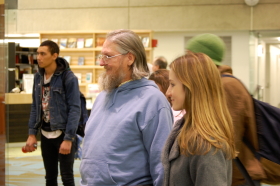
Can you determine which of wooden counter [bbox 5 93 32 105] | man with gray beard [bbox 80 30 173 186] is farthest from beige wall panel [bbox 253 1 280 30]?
man with gray beard [bbox 80 30 173 186]

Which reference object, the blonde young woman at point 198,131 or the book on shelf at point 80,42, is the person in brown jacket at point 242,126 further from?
the book on shelf at point 80,42

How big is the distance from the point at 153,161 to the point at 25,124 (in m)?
8.02

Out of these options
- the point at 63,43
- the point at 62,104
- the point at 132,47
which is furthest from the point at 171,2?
the point at 132,47

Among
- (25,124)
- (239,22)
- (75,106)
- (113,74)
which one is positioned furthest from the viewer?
(239,22)

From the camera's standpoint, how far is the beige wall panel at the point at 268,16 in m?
10.7

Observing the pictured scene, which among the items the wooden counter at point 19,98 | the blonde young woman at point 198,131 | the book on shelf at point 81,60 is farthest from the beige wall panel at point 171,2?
the blonde young woman at point 198,131

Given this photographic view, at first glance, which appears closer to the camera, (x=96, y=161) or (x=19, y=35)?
(x=96, y=161)

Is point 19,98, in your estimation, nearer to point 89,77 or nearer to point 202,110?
point 89,77

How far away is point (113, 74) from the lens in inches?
88.5

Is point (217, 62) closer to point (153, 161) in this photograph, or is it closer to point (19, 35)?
point (153, 161)

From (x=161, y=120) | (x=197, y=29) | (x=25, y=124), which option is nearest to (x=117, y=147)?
(x=161, y=120)

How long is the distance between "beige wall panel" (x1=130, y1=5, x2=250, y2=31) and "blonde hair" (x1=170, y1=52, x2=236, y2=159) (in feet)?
31.4

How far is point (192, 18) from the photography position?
11.0 metres

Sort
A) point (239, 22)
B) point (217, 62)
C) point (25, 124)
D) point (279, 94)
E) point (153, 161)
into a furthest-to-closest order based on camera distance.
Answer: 1. point (279, 94)
2. point (239, 22)
3. point (25, 124)
4. point (217, 62)
5. point (153, 161)
